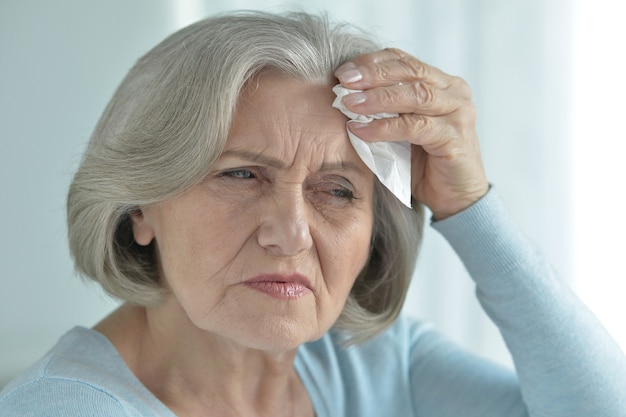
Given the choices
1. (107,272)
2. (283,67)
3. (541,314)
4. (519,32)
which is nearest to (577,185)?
(519,32)

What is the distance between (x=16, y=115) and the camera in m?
1.92

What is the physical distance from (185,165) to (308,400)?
689mm

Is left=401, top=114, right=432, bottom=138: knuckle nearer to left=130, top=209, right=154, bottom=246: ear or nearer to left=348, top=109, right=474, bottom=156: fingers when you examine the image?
left=348, top=109, right=474, bottom=156: fingers

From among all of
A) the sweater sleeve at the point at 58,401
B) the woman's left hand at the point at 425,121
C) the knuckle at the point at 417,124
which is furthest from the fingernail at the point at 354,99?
the sweater sleeve at the point at 58,401

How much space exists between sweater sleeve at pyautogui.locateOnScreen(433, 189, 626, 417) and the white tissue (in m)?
0.21

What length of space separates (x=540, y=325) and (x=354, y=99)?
0.65 meters

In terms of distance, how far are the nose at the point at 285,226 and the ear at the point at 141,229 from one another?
0.88ft

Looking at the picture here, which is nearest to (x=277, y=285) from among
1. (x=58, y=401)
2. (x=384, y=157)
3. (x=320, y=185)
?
(x=320, y=185)

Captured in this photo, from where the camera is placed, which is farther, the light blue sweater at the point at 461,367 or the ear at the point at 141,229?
the ear at the point at 141,229

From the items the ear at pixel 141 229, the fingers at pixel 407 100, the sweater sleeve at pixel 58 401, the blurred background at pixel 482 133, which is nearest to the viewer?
the sweater sleeve at pixel 58 401

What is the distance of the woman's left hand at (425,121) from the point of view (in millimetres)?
1469

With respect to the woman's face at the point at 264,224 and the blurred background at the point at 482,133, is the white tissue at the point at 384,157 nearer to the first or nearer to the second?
the woman's face at the point at 264,224

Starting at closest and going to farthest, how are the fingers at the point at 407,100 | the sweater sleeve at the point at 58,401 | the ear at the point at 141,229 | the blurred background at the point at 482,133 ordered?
the sweater sleeve at the point at 58,401, the fingers at the point at 407,100, the ear at the point at 141,229, the blurred background at the point at 482,133

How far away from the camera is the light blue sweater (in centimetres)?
142
